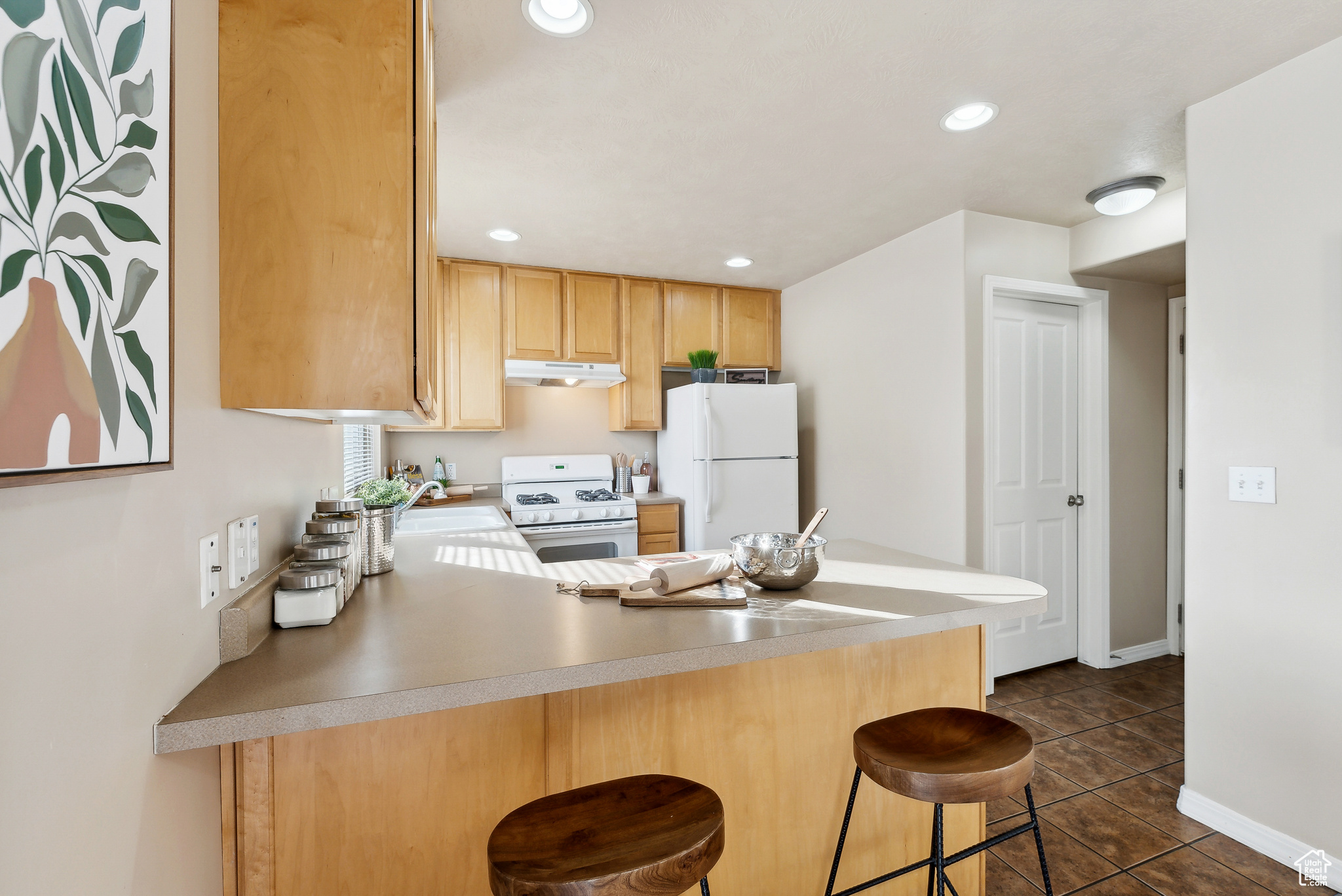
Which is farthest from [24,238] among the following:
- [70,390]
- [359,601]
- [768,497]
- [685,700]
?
[768,497]

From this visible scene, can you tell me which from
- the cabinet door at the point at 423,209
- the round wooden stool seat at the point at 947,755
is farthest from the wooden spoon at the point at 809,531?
the cabinet door at the point at 423,209

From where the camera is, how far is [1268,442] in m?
1.88

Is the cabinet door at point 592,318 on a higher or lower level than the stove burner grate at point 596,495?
higher

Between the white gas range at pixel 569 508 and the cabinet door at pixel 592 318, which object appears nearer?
the white gas range at pixel 569 508

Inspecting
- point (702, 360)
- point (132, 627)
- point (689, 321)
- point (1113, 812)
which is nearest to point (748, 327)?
point (689, 321)

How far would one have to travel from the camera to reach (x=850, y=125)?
2.15 meters

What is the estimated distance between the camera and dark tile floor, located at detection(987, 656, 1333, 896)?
1788 mm

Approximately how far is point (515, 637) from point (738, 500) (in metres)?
2.79

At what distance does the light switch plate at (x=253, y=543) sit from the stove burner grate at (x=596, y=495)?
2.79 m

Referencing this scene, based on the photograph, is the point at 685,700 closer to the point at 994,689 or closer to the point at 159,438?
the point at 159,438

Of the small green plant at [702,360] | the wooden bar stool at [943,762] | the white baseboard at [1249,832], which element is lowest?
the white baseboard at [1249,832]

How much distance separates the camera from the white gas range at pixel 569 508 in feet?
12.0

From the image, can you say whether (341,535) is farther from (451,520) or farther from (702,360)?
(702,360)

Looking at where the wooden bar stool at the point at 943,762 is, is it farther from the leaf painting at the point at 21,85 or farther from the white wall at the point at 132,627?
the leaf painting at the point at 21,85
